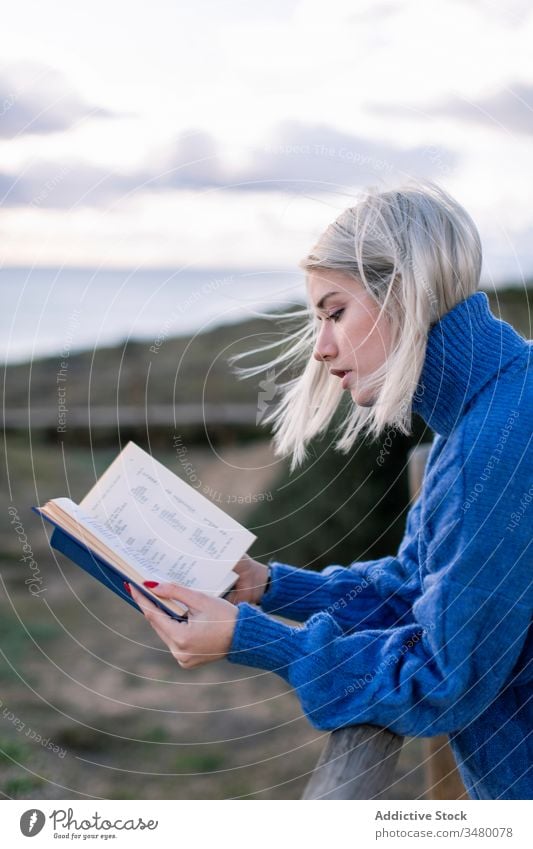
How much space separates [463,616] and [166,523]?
498 millimetres

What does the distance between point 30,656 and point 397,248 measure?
3.13 m

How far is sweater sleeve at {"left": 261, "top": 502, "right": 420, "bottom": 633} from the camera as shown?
1.68 m

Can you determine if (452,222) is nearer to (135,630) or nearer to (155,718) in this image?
(155,718)

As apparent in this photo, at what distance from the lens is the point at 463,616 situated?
4.32 feet

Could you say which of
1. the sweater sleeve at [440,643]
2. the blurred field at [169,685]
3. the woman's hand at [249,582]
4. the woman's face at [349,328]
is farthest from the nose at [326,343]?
the blurred field at [169,685]

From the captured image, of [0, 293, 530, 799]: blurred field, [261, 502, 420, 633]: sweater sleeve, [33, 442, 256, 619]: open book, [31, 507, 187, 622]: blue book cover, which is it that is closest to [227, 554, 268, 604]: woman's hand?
[261, 502, 420, 633]: sweater sleeve

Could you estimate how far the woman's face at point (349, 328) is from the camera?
1.48 m

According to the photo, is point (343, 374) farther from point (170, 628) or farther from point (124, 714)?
point (124, 714)

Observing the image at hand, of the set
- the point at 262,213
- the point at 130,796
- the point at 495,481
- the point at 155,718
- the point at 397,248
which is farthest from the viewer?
the point at 155,718

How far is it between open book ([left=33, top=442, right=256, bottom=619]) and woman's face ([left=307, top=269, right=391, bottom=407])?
0.98 ft

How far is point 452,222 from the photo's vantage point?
1.48 metres

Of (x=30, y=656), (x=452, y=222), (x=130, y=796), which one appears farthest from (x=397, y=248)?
(x=30, y=656)

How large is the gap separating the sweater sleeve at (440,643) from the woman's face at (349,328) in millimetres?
230
